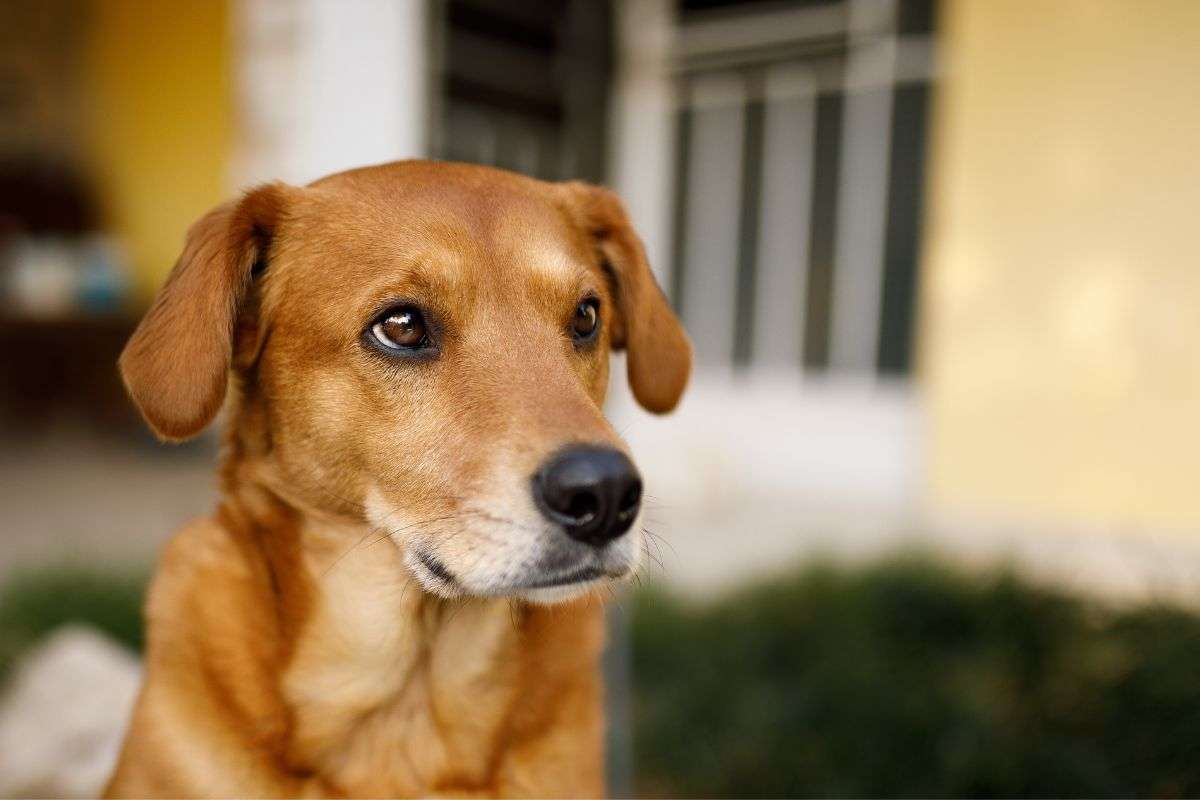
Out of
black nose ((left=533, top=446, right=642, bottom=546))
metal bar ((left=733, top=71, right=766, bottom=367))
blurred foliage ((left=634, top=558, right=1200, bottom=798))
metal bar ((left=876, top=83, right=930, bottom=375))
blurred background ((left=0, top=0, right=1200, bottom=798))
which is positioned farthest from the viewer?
metal bar ((left=733, top=71, right=766, bottom=367))

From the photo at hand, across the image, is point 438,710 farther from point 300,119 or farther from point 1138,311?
point 1138,311

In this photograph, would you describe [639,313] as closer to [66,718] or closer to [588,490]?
[588,490]

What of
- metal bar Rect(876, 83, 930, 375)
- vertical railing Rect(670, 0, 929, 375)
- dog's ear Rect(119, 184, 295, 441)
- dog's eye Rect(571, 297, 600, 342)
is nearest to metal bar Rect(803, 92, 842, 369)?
vertical railing Rect(670, 0, 929, 375)

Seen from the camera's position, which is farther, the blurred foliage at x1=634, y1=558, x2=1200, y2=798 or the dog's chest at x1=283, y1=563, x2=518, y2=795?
the blurred foliage at x1=634, y1=558, x2=1200, y2=798

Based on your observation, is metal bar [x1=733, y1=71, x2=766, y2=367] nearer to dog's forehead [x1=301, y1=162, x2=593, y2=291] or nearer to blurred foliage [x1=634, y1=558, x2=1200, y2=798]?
blurred foliage [x1=634, y1=558, x2=1200, y2=798]

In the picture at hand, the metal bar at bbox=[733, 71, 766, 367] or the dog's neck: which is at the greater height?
the metal bar at bbox=[733, 71, 766, 367]

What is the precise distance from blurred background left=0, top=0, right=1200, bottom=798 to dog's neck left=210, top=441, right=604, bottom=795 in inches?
24.8

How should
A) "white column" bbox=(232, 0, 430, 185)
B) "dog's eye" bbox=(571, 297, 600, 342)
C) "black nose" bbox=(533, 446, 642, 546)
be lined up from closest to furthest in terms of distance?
"black nose" bbox=(533, 446, 642, 546)
"dog's eye" bbox=(571, 297, 600, 342)
"white column" bbox=(232, 0, 430, 185)

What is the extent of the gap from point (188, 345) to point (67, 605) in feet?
9.90

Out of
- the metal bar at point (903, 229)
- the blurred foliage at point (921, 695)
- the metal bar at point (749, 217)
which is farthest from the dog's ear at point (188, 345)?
the metal bar at point (749, 217)

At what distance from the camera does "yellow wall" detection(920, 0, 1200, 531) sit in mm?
5434

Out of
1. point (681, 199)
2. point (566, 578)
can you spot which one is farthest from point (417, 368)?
point (681, 199)

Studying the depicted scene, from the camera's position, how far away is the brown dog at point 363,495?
1.91 meters

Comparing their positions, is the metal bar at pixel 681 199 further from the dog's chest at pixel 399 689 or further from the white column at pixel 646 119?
the dog's chest at pixel 399 689
